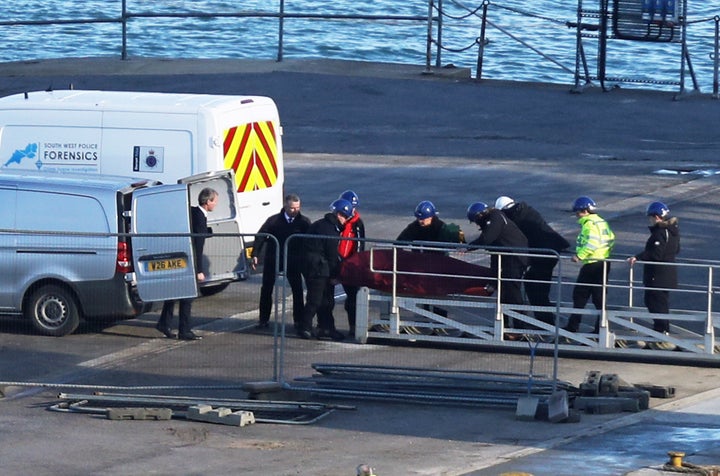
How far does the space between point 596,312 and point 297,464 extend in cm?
474

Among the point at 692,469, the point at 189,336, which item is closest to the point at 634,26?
the point at 189,336

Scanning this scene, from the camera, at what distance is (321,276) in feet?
53.7

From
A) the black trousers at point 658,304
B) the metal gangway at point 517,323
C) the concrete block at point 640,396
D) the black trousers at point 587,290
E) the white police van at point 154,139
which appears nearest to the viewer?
the concrete block at point 640,396

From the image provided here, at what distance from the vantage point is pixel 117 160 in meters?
18.8

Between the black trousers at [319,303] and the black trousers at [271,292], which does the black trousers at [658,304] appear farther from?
the black trousers at [271,292]

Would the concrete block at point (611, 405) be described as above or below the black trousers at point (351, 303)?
below

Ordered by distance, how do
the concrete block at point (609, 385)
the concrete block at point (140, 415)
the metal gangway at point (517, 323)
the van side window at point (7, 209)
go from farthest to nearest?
the van side window at point (7, 209)
the metal gangway at point (517, 323)
the concrete block at point (609, 385)
the concrete block at point (140, 415)

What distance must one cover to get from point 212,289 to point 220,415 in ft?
9.89

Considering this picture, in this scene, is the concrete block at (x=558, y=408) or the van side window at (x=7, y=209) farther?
the van side window at (x=7, y=209)

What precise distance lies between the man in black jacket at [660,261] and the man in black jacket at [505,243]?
1.19 meters

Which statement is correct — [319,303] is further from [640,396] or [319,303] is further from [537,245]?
[640,396]

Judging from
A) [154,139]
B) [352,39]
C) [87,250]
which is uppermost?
[352,39]

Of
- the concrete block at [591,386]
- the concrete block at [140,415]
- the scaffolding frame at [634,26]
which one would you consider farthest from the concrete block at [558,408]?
the scaffolding frame at [634,26]

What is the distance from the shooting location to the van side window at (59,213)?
16.4 meters
